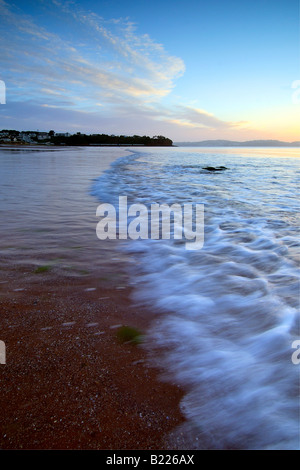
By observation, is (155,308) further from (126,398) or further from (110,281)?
(126,398)

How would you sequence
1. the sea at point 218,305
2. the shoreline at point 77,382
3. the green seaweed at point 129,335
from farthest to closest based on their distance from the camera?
the green seaweed at point 129,335
the sea at point 218,305
the shoreline at point 77,382

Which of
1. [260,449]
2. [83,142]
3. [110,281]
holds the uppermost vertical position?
[83,142]

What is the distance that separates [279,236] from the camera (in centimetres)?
437

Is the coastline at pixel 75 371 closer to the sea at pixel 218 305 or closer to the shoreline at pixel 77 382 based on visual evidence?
the shoreline at pixel 77 382

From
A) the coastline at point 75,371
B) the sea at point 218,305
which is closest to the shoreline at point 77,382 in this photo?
the coastline at point 75,371

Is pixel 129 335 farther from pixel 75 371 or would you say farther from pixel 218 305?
pixel 218 305

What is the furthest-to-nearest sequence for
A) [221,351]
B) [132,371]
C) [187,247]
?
[187,247] → [221,351] → [132,371]

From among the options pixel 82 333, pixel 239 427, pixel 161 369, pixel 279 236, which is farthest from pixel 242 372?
pixel 279 236

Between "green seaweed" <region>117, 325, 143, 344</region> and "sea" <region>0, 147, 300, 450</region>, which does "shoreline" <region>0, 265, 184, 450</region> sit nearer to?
"green seaweed" <region>117, 325, 143, 344</region>

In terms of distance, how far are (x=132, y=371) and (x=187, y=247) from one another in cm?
252

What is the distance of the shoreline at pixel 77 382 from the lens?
1256 millimetres

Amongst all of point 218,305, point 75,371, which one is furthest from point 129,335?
point 218,305

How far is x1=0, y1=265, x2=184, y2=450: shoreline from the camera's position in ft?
4.12
